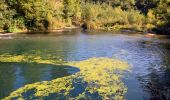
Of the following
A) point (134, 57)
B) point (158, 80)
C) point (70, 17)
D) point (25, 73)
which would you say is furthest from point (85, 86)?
point (70, 17)

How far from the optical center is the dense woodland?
68.9 meters

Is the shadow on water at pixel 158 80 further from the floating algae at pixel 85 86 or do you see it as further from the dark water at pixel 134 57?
the floating algae at pixel 85 86

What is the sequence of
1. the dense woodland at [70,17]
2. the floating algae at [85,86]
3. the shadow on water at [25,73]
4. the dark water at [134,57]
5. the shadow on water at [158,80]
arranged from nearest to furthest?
1. the floating algae at [85,86]
2. the shadow on water at [158,80]
3. the dark water at [134,57]
4. the shadow on water at [25,73]
5. the dense woodland at [70,17]

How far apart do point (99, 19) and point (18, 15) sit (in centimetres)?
2512

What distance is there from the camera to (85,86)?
76.3ft

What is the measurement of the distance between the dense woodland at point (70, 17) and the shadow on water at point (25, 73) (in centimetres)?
3497

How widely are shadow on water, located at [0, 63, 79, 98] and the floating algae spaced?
0.92 metres

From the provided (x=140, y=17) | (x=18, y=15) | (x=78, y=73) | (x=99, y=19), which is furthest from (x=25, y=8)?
(x=78, y=73)

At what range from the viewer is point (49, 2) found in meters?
79.0

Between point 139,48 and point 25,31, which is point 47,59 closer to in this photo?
point 139,48

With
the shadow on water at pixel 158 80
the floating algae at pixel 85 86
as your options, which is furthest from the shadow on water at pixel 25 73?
the shadow on water at pixel 158 80

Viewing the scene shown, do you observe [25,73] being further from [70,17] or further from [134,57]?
[70,17]

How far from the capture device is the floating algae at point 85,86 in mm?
20812

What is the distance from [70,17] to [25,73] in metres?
61.6
